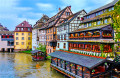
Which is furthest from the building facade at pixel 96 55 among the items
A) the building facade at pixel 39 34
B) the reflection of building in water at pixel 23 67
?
the building facade at pixel 39 34

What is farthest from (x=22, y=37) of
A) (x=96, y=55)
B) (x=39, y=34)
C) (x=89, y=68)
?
(x=89, y=68)

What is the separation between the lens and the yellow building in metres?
71.9

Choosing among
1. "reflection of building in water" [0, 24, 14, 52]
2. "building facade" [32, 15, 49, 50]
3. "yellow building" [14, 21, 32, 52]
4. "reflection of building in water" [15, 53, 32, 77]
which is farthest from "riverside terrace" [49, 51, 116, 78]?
"reflection of building in water" [0, 24, 14, 52]

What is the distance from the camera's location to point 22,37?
7250 cm

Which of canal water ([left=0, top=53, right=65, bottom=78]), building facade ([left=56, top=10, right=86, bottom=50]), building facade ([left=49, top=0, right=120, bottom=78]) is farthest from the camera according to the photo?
building facade ([left=56, top=10, right=86, bottom=50])

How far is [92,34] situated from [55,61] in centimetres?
1132

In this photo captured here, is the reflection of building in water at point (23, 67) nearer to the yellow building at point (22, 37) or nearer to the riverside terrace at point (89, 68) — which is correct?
the riverside terrace at point (89, 68)

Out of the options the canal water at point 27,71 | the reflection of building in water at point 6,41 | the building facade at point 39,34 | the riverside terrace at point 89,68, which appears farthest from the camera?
the reflection of building in water at point 6,41

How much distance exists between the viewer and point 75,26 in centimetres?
3453

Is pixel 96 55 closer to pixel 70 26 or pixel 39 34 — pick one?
pixel 70 26

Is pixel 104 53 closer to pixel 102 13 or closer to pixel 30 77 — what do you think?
pixel 102 13

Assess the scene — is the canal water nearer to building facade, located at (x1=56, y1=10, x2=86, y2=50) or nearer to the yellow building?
building facade, located at (x1=56, y1=10, x2=86, y2=50)

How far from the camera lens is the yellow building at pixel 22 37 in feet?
236

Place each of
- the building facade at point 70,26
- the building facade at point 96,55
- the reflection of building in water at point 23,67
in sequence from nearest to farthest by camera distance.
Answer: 1. the building facade at point 96,55
2. the reflection of building in water at point 23,67
3. the building facade at point 70,26
